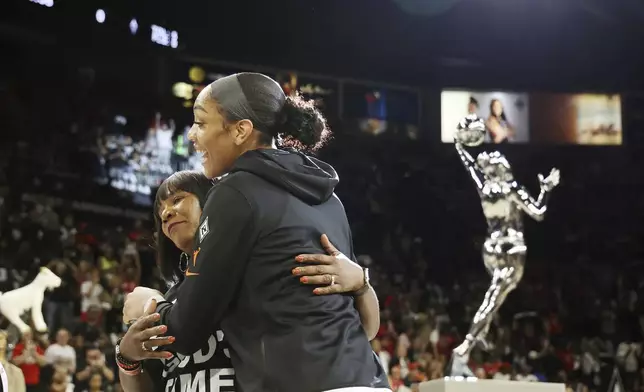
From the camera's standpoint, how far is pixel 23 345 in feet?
23.1

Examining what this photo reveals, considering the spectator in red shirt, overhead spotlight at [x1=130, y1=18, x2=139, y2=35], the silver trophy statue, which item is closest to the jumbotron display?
overhead spotlight at [x1=130, y1=18, x2=139, y2=35]

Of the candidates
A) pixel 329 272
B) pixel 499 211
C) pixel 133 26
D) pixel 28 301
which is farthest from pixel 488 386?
pixel 133 26

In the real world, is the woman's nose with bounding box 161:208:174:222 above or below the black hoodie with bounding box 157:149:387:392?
above

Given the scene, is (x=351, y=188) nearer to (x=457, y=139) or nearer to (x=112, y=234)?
(x=112, y=234)

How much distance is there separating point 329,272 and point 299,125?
1.13 feet

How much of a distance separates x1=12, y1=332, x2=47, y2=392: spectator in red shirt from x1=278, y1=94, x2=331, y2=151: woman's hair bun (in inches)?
221

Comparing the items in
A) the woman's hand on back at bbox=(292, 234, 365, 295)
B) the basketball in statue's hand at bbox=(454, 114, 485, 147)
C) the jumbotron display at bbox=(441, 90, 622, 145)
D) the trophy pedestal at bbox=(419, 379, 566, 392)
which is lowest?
the trophy pedestal at bbox=(419, 379, 566, 392)

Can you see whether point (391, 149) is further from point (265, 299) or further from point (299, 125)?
point (265, 299)

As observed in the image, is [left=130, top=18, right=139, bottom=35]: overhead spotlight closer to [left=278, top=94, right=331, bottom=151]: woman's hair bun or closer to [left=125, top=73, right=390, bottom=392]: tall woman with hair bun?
[left=278, top=94, right=331, bottom=151]: woman's hair bun

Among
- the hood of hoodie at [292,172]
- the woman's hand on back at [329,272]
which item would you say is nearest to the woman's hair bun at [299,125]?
the hood of hoodie at [292,172]

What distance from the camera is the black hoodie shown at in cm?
163

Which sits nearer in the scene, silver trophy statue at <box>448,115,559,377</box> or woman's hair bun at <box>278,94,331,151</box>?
woman's hair bun at <box>278,94,331,151</box>

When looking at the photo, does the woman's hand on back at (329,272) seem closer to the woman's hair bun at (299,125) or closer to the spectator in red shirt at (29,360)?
the woman's hair bun at (299,125)

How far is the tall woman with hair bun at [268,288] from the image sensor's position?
1631mm
